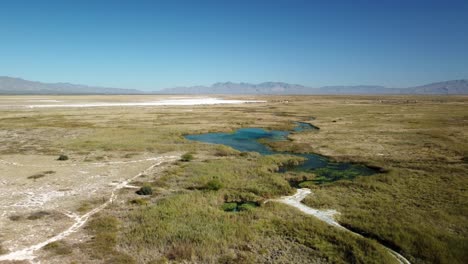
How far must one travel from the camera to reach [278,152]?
44.3m

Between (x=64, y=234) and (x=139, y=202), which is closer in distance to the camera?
(x=64, y=234)

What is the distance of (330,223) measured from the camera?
20.2m

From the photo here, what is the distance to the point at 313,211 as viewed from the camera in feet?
73.2

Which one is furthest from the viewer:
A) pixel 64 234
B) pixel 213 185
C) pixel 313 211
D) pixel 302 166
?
pixel 302 166

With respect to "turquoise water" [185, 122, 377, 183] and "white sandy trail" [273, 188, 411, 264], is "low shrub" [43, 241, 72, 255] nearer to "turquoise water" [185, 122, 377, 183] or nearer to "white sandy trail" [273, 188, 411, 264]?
"white sandy trail" [273, 188, 411, 264]

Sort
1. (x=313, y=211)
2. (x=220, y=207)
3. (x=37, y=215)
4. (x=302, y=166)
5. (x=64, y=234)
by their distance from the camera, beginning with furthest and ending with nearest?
(x=302, y=166)
(x=220, y=207)
(x=313, y=211)
(x=37, y=215)
(x=64, y=234)

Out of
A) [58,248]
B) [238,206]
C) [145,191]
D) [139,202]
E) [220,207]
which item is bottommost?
[238,206]

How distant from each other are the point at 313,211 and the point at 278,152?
22183 millimetres

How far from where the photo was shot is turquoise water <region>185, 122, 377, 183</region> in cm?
3292

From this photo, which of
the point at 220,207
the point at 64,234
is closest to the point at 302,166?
the point at 220,207

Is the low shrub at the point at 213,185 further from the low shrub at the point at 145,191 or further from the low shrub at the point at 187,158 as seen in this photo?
the low shrub at the point at 187,158

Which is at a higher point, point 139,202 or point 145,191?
point 145,191

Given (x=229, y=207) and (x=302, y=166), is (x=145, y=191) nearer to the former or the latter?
(x=229, y=207)

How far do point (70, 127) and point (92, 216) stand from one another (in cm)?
5469
